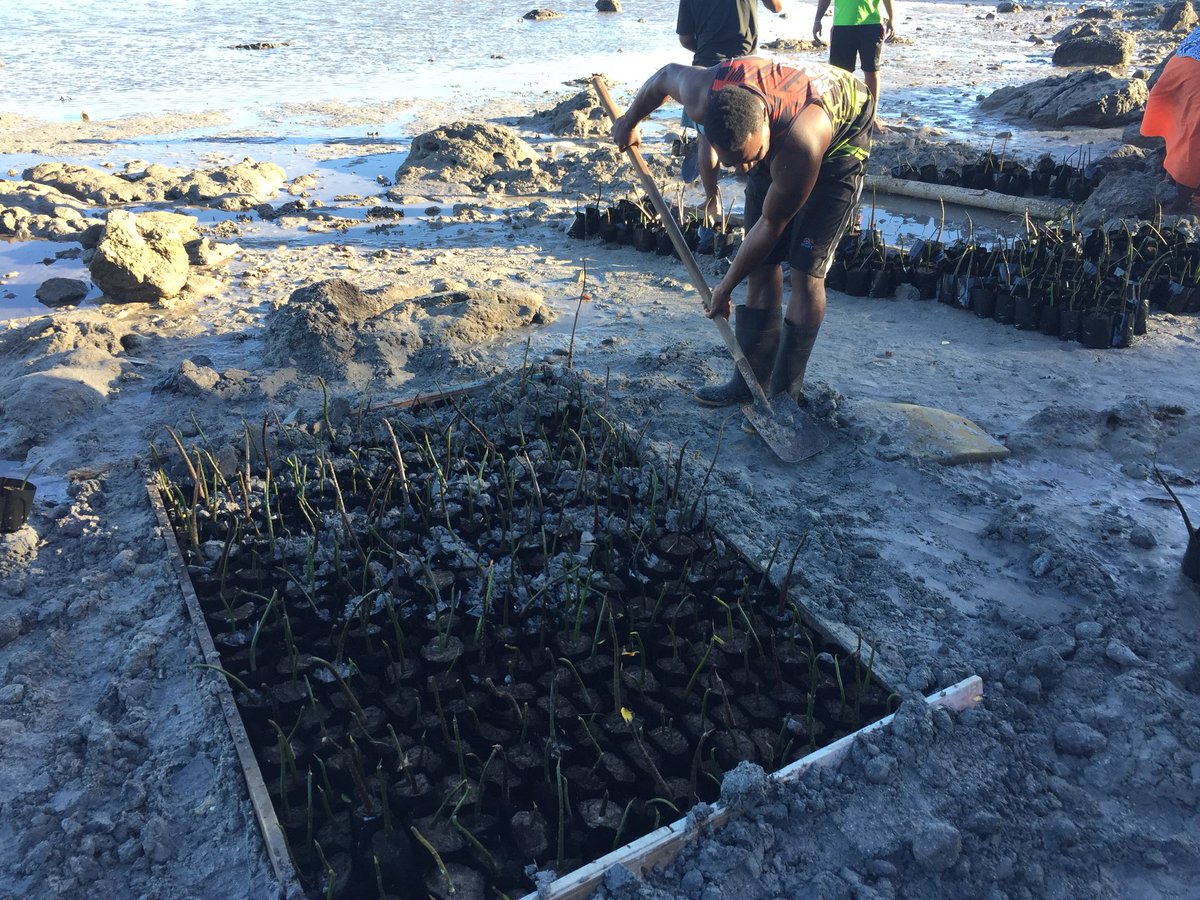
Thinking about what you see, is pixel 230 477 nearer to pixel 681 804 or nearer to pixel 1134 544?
pixel 681 804

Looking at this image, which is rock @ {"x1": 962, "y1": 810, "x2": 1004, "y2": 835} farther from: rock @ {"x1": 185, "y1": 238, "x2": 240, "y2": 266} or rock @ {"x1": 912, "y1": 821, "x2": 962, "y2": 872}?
rock @ {"x1": 185, "y1": 238, "x2": 240, "y2": 266}

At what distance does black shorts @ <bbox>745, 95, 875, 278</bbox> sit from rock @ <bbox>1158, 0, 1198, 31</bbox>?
18.9 meters

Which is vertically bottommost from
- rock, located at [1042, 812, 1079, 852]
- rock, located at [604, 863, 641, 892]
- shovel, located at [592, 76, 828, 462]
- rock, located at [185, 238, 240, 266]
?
rock, located at [1042, 812, 1079, 852]

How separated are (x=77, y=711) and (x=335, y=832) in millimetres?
1029

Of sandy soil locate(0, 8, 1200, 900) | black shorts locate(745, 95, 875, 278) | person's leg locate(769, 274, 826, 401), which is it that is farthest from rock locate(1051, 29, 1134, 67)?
person's leg locate(769, 274, 826, 401)

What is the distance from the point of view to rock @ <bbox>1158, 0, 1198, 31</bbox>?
1789 cm

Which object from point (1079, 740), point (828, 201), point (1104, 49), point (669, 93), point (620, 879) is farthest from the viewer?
point (1104, 49)

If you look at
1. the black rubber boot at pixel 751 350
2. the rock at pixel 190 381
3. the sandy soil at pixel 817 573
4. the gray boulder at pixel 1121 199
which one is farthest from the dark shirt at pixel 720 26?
the rock at pixel 190 381

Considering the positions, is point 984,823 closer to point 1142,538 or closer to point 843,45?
point 1142,538

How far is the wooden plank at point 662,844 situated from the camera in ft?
6.81

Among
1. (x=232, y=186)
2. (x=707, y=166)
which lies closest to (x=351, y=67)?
(x=232, y=186)

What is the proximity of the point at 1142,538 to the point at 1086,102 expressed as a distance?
9327mm

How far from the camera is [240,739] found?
246 cm

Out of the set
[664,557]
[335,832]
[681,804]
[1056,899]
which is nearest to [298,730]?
[335,832]
